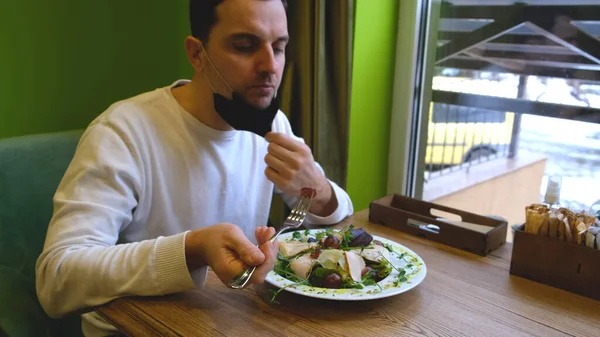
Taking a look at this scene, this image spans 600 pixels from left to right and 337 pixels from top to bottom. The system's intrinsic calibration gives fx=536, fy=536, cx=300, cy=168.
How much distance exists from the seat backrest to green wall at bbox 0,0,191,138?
42 cm

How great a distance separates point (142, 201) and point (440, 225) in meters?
0.70

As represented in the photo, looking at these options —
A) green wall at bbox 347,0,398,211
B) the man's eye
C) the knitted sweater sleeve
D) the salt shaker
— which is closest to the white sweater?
the knitted sweater sleeve

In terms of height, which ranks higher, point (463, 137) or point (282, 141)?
point (282, 141)

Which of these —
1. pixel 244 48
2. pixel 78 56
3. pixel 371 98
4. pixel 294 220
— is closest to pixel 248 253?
pixel 294 220

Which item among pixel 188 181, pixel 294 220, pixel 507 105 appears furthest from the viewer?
pixel 507 105

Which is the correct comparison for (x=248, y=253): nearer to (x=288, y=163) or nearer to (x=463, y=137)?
(x=288, y=163)

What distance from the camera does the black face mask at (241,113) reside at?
123cm

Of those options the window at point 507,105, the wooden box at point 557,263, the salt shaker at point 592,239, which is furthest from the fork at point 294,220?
the window at point 507,105

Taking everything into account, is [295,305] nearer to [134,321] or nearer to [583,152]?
[134,321]

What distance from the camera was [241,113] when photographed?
1.23m

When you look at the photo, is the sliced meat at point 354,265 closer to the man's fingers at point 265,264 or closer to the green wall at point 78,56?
the man's fingers at point 265,264

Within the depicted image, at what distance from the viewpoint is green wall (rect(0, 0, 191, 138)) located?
169 cm

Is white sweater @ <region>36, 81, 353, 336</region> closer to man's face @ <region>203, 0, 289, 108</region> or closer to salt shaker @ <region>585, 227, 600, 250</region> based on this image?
man's face @ <region>203, 0, 289, 108</region>

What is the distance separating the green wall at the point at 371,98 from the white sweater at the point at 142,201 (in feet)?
1.42
